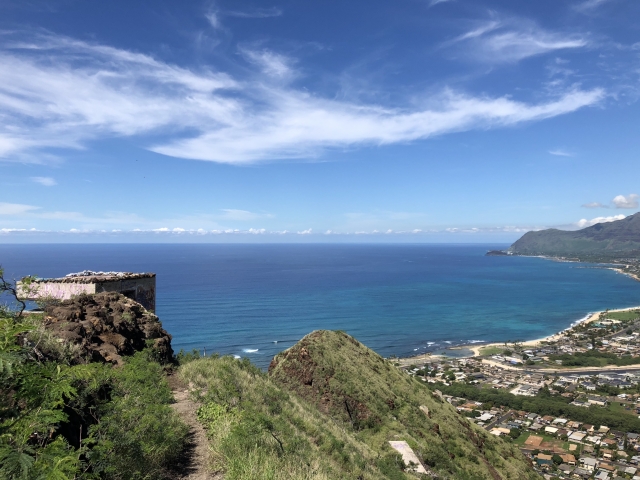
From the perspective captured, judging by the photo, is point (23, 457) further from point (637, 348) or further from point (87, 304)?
point (637, 348)

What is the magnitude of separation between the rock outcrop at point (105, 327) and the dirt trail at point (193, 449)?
2679 millimetres

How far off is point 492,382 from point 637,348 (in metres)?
47.6

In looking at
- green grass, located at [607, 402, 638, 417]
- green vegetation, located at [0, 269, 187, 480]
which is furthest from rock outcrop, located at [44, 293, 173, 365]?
green grass, located at [607, 402, 638, 417]

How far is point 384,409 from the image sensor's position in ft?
70.9

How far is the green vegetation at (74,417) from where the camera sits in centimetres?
426

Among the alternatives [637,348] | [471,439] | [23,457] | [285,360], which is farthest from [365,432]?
[637,348]

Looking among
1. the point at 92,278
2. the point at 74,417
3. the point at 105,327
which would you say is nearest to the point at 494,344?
the point at 92,278

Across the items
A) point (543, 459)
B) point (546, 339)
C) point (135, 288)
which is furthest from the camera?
point (546, 339)

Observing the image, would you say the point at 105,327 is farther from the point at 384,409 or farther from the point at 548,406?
the point at 548,406

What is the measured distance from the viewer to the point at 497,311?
112 m

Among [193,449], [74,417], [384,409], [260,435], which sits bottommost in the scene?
[384,409]

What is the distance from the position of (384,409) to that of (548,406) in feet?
156

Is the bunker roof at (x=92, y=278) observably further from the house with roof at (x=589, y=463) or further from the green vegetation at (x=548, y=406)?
the green vegetation at (x=548, y=406)

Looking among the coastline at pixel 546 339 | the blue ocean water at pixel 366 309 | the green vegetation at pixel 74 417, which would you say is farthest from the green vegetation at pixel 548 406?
the green vegetation at pixel 74 417
